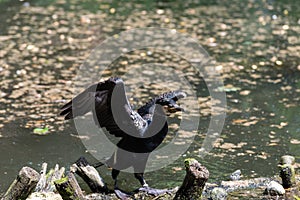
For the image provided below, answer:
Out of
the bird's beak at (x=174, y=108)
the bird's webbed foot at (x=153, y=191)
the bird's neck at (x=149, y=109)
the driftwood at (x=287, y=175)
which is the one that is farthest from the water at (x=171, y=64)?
the bird's beak at (x=174, y=108)

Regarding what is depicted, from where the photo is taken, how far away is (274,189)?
4953 mm

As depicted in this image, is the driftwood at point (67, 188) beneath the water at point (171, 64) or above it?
above

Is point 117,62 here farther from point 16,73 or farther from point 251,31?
point 251,31

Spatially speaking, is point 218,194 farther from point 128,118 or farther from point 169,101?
point 128,118

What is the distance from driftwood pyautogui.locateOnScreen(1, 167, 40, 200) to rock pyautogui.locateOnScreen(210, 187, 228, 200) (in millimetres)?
1424

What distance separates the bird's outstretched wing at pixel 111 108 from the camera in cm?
477

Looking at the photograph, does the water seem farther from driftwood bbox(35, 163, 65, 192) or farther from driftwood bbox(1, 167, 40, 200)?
driftwood bbox(1, 167, 40, 200)

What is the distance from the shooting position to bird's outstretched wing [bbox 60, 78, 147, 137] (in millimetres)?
4773

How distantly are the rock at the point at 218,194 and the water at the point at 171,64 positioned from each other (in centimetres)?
74

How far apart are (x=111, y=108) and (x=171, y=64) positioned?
5.30m

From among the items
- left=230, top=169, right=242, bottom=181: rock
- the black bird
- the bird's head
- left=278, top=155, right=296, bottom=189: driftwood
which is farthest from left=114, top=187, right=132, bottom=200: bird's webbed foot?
left=278, top=155, right=296, bottom=189: driftwood

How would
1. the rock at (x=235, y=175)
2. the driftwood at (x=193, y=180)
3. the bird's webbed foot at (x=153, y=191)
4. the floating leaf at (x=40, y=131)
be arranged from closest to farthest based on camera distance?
the driftwood at (x=193, y=180)
the bird's webbed foot at (x=153, y=191)
the rock at (x=235, y=175)
the floating leaf at (x=40, y=131)

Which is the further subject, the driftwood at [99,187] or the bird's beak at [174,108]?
the bird's beak at [174,108]

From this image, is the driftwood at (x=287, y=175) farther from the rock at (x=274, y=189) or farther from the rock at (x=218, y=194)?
the rock at (x=218, y=194)
